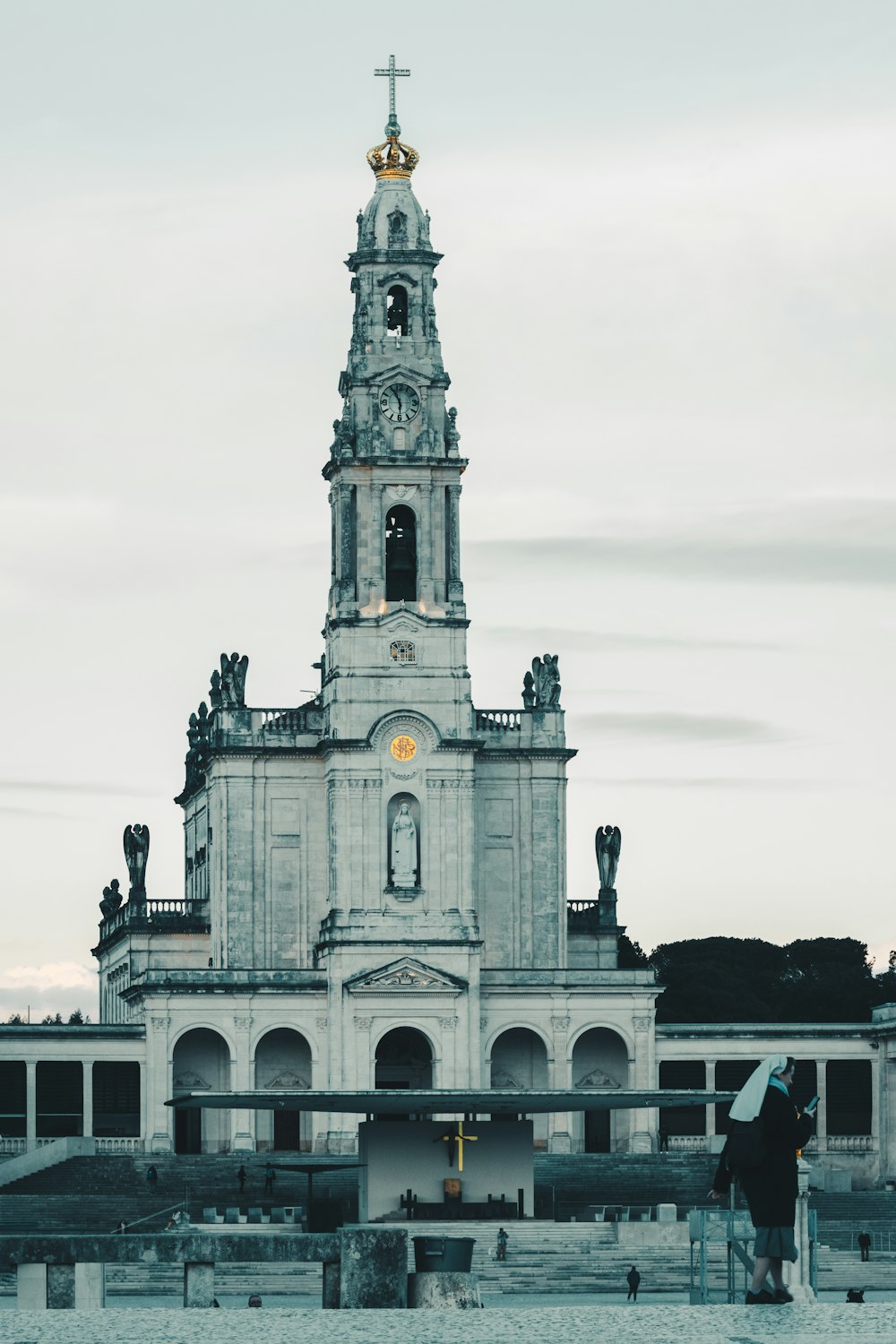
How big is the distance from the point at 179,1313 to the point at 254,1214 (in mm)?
46253

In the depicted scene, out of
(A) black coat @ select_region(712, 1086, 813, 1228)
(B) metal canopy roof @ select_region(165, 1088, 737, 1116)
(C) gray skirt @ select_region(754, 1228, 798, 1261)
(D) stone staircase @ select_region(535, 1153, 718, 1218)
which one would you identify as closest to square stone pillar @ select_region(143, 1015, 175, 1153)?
(D) stone staircase @ select_region(535, 1153, 718, 1218)

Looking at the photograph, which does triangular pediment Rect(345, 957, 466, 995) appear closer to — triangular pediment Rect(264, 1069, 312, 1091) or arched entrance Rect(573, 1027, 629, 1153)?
triangular pediment Rect(264, 1069, 312, 1091)

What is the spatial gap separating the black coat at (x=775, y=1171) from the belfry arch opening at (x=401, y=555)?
6553 cm

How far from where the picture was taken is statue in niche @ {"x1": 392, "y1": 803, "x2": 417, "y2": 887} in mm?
87125

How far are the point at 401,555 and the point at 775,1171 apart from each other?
66.3 metres

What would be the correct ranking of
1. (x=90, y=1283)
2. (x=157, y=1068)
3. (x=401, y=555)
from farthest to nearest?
(x=401, y=555), (x=157, y=1068), (x=90, y=1283)

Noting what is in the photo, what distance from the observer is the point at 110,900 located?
107 meters

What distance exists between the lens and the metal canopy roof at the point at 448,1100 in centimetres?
7012

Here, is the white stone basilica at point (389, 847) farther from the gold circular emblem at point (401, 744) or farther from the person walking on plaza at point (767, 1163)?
the person walking on plaza at point (767, 1163)

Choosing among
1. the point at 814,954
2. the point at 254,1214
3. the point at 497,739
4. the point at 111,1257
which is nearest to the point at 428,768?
the point at 497,739

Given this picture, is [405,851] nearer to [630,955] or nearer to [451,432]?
[451,432]

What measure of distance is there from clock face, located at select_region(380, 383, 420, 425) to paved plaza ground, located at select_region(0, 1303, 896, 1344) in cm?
6526

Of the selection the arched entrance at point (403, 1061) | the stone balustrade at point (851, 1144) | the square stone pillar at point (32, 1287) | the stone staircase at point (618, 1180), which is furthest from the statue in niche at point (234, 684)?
the square stone pillar at point (32, 1287)

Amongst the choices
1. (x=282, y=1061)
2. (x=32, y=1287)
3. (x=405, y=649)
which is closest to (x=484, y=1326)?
(x=32, y=1287)
